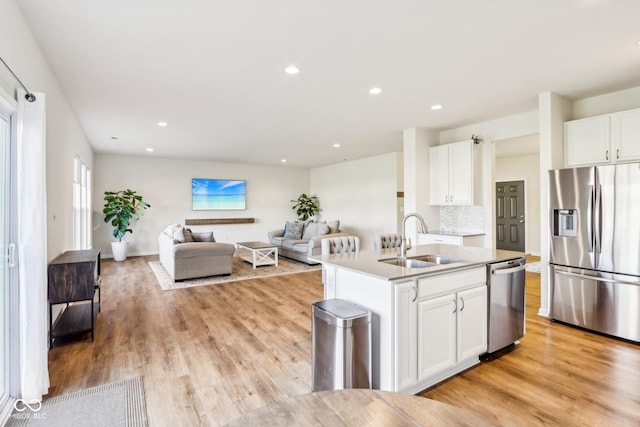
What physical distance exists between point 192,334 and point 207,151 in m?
5.24

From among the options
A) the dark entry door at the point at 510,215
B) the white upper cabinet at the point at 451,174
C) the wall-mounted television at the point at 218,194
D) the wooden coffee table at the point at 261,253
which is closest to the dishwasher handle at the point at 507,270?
the white upper cabinet at the point at 451,174

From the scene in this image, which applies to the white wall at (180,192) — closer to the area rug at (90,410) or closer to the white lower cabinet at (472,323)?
the area rug at (90,410)

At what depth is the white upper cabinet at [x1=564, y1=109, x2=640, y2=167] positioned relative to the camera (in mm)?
3338

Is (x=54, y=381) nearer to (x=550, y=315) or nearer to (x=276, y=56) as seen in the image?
(x=276, y=56)

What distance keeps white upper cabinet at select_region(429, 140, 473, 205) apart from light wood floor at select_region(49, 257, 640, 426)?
1.88m

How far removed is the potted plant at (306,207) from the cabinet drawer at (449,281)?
7866 millimetres

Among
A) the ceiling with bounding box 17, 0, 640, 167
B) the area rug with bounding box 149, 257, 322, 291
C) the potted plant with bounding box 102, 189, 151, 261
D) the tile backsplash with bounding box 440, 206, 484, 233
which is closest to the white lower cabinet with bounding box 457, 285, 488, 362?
the ceiling with bounding box 17, 0, 640, 167

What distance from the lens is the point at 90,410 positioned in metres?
2.07

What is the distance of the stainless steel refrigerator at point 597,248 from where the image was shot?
3098 millimetres

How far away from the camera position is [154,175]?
857 cm

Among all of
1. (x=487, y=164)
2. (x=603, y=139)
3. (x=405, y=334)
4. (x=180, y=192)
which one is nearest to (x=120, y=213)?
(x=180, y=192)

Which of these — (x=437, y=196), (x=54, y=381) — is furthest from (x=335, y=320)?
(x=437, y=196)

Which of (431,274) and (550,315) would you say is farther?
(550,315)

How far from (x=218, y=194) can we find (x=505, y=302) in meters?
8.09
